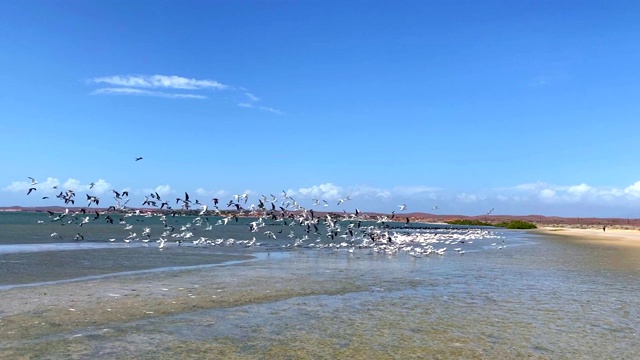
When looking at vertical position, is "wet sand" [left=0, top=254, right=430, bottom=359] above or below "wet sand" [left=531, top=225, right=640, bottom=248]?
below

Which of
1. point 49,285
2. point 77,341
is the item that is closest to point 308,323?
point 77,341

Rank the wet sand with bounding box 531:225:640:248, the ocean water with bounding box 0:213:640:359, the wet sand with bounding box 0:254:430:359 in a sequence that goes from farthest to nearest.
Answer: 1. the wet sand with bounding box 531:225:640:248
2. the ocean water with bounding box 0:213:640:359
3. the wet sand with bounding box 0:254:430:359

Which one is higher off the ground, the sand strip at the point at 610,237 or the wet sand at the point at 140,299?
the sand strip at the point at 610,237

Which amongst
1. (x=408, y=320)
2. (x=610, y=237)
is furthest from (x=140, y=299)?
(x=610, y=237)

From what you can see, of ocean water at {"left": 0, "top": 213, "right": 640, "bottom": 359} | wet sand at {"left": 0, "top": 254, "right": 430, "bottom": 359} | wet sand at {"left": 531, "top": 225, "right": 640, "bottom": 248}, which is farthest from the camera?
wet sand at {"left": 531, "top": 225, "right": 640, "bottom": 248}

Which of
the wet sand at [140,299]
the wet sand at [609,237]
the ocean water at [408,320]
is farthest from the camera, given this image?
the wet sand at [609,237]

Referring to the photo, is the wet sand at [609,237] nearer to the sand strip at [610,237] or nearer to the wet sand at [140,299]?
the sand strip at [610,237]

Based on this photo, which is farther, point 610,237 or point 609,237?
point 609,237

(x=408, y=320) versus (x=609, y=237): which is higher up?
(x=609, y=237)

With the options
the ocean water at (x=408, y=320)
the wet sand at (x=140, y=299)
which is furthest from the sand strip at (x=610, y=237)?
Answer: the wet sand at (x=140, y=299)

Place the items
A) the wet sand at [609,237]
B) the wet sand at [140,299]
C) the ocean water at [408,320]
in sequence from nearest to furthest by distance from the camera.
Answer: the wet sand at [140,299] → the ocean water at [408,320] → the wet sand at [609,237]

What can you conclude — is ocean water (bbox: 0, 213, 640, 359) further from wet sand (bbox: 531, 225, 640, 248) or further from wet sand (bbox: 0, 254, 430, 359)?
wet sand (bbox: 531, 225, 640, 248)

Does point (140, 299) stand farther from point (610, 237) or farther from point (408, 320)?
point (610, 237)

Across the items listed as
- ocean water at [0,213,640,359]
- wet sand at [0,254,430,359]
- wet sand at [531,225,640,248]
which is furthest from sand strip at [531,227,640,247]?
wet sand at [0,254,430,359]
